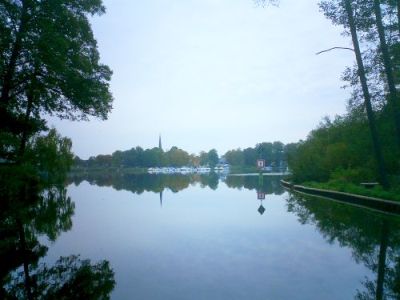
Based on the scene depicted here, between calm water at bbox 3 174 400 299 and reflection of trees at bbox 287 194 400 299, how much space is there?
2 centimetres

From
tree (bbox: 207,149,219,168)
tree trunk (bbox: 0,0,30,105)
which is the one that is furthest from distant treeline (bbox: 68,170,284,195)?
tree (bbox: 207,149,219,168)

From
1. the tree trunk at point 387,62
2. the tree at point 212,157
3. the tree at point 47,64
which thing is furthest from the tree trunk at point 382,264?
the tree at point 212,157

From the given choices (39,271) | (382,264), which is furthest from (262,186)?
(39,271)

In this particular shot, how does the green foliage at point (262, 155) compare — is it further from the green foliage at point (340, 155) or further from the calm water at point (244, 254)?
the calm water at point (244, 254)

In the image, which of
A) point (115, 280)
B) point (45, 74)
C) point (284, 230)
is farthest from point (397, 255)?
point (45, 74)

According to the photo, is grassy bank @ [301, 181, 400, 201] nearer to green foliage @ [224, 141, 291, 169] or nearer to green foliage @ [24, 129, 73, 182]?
green foliage @ [24, 129, 73, 182]

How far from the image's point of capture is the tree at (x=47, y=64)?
49.0 feet

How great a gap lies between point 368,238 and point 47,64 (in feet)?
43.2

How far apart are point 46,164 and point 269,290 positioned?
29661mm

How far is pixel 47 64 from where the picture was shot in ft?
49.8

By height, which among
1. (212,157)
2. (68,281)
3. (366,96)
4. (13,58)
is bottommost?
(68,281)

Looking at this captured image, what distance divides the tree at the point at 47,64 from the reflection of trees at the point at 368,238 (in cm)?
1045

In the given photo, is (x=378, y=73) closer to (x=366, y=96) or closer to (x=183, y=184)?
(x=366, y=96)

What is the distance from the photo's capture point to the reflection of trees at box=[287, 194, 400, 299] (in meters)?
5.41
